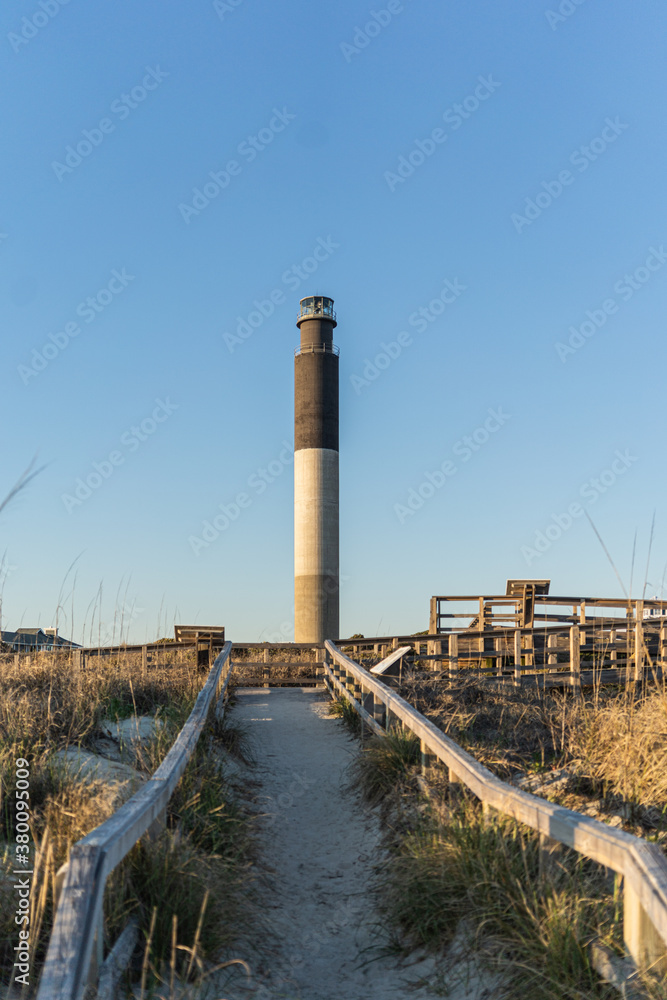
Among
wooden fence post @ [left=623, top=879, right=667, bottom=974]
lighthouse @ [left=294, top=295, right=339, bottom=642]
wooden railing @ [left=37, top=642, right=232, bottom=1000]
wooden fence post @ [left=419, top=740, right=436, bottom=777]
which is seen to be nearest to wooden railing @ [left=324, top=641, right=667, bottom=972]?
wooden fence post @ [left=623, top=879, right=667, bottom=974]

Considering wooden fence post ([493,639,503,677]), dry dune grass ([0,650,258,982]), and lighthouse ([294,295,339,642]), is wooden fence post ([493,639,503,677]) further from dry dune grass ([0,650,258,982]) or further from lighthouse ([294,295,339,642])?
lighthouse ([294,295,339,642])

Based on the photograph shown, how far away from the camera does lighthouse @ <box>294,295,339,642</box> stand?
30.0 meters

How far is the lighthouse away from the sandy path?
19315 mm

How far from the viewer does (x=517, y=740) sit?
22.6 ft

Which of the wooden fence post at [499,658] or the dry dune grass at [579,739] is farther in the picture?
the wooden fence post at [499,658]

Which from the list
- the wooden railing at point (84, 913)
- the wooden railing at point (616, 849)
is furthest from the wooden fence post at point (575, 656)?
the wooden railing at point (84, 913)

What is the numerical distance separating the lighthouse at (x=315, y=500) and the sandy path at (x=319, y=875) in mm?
19315

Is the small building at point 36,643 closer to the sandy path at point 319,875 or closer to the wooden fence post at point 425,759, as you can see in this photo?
the sandy path at point 319,875

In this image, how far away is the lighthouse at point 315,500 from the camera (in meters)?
30.0

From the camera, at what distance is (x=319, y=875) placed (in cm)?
555

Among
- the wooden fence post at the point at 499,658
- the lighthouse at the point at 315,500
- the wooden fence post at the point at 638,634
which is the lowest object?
the wooden fence post at the point at 499,658

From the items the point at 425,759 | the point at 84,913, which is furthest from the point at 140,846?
the point at 425,759

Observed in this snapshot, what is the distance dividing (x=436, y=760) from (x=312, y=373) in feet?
85.0

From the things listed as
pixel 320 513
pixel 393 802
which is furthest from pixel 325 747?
pixel 320 513
